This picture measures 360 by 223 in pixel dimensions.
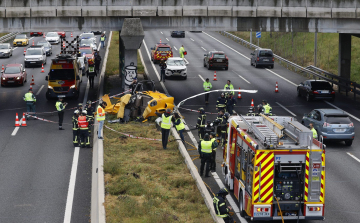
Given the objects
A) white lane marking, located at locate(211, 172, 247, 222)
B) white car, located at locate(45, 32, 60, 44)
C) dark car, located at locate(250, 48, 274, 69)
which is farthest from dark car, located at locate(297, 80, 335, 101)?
white car, located at locate(45, 32, 60, 44)

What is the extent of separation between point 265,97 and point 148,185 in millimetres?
21142

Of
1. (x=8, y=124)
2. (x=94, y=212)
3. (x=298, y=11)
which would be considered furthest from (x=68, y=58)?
(x=94, y=212)

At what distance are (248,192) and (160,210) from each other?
2473mm

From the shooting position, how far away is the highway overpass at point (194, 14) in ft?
114

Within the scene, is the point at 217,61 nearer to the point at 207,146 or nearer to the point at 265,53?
the point at 265,53

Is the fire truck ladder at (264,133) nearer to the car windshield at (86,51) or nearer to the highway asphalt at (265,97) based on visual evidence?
the highway asphalt at (265,97)

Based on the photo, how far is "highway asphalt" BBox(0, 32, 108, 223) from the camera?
634 inches

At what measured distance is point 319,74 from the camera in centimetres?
5003

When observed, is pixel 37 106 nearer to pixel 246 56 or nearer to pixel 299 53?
pixel 246 56

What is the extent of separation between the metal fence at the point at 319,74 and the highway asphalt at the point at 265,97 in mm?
724

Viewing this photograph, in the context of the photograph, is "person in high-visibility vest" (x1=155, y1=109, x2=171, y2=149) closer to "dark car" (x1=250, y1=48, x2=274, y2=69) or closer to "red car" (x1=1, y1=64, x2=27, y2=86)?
"red car" (x1=1, y1=64, x2=27, y2=86)

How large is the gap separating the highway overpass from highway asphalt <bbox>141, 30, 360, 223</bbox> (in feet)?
16.0

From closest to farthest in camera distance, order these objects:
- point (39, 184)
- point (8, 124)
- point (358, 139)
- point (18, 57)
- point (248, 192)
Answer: point (248, 192), point (39, 184), point (358, 139), point (8, 124), point (18, 57)

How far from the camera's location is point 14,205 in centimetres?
1659
